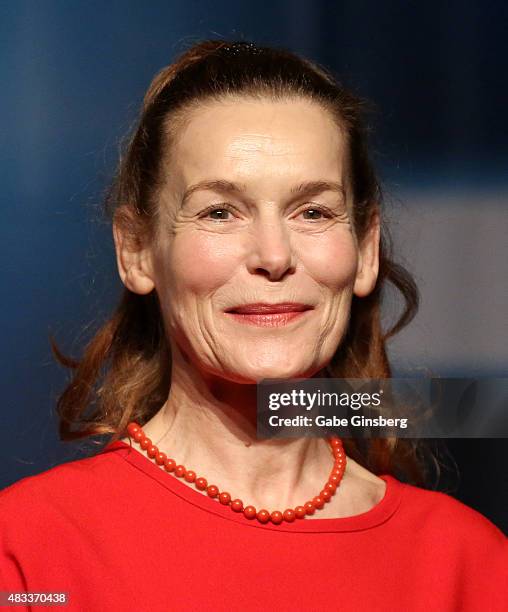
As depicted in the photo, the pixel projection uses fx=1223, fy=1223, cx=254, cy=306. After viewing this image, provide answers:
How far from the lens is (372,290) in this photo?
7.19 ft

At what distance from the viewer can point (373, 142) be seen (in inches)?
91.9

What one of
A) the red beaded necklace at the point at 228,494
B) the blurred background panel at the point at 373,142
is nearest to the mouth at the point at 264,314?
the red beaded necklace at the point at 228,494

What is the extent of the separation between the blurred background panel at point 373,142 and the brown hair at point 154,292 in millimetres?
89

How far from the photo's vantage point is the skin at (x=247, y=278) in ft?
6.10

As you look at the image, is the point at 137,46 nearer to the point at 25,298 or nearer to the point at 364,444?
the point at 25,298

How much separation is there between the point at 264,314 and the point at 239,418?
199mm

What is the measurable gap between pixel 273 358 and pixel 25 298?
65cm

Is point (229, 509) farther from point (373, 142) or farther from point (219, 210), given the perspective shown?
point (373, 142)

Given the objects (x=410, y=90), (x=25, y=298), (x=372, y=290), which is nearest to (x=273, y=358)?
(x=372, y=290)

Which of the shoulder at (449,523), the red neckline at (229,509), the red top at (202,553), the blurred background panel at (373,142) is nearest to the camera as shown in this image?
the red top at (202,553)

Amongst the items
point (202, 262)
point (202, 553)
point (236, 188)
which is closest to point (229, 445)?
point (202, 553)

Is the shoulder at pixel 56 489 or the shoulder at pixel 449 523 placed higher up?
the shoulder at pixel 56 489

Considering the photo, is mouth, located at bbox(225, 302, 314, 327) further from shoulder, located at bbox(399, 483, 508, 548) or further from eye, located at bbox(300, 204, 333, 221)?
shoulder, located at bbox(399, 483, 508, 548)

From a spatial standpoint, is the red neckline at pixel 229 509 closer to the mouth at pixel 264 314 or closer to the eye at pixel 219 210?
the mouth at pixel 264 314
